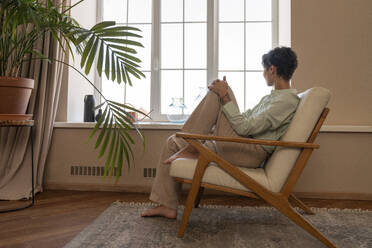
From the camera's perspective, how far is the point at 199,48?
3104 millimetres

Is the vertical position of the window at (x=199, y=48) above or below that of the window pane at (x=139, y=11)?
below

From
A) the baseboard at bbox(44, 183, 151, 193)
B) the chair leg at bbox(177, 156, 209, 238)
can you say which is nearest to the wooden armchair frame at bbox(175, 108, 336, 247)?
the chair leg at bbox(177, 156, 209, 238)

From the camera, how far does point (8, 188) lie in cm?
238

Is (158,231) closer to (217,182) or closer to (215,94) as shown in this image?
(217,182)

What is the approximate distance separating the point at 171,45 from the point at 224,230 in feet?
6.99

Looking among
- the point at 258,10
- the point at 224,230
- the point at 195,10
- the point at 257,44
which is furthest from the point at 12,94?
the point at 258,10

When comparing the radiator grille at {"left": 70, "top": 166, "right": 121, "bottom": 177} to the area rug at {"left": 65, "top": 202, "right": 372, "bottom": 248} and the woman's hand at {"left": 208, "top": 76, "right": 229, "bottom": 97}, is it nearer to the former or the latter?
the area rug at {"left": 65, "top": 202, "right": 372, "bottom": 248}

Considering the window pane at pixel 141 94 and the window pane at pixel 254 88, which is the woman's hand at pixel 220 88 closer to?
the window pane at pixel 254 88

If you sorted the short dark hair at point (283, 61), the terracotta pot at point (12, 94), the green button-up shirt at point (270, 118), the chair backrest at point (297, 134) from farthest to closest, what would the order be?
the terracotta pot at point (12, 94) < the short dark hair at point (283, 61) < the green button-up shirt at point (270, 118) < the chair backrest at point (297, 134)

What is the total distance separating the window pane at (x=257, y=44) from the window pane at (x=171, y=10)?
780 millimetres

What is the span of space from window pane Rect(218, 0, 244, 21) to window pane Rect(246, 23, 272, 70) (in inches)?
8.1

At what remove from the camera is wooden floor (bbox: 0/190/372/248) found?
1.49 m

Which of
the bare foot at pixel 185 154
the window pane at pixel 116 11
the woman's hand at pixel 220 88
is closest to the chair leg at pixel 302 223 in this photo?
the bare foot at pixel 185 154

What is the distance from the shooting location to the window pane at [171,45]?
313 cm
